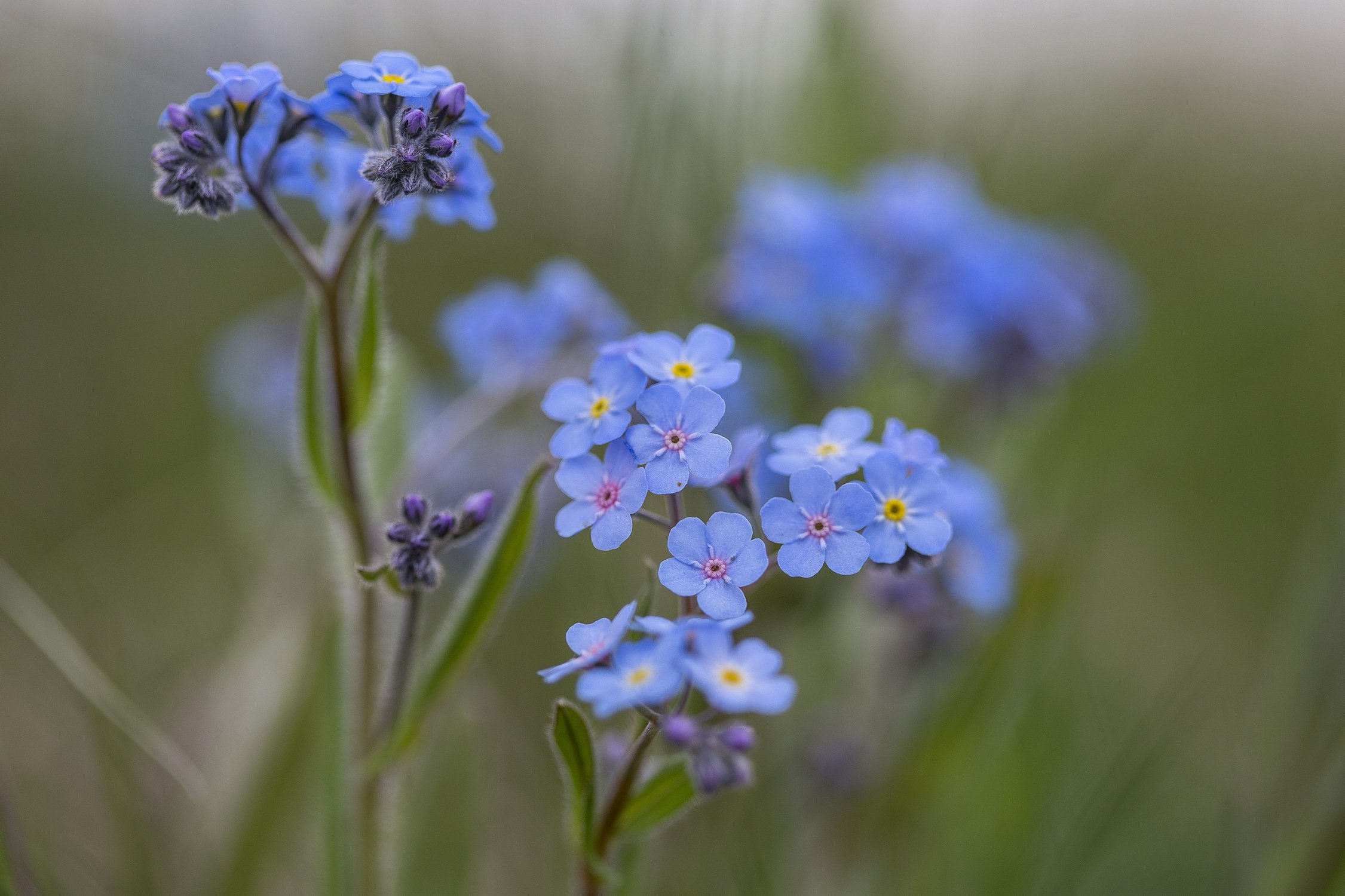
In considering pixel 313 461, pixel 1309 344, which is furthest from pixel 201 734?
pixel 1309 344

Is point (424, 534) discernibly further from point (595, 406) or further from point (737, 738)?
point (737, 738)

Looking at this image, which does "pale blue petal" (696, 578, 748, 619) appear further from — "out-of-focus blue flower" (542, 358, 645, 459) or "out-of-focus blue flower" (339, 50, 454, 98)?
"out-of-focus blue flower" (339, 50, 454, 98)

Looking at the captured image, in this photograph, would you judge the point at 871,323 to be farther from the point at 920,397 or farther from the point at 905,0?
the point at 905,0

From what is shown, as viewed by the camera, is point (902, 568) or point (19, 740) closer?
point (902, 568)

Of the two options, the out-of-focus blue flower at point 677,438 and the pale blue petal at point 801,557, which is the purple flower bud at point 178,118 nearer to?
the out-of-focus blue flower at point 677,438

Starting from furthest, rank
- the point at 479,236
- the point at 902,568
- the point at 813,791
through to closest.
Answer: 1. the point at 479,236
2. the point at 813,791
3. the point at 902,568

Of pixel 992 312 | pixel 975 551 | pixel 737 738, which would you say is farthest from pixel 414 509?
pixel 992 312
